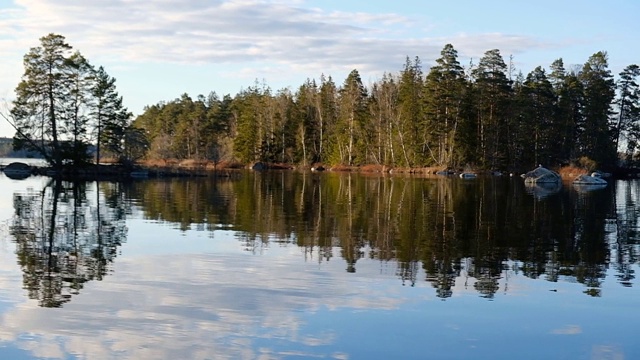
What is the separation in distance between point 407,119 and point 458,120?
8.06 m

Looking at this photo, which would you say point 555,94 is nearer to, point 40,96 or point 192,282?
point 40,96

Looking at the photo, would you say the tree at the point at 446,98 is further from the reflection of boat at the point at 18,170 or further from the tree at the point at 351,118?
the reflection of boat at the point at 18,170

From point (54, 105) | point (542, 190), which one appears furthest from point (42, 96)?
point (542, 190)

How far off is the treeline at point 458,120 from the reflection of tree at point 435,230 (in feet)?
159

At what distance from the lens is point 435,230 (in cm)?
2312

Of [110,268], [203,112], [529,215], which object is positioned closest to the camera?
[110,268]

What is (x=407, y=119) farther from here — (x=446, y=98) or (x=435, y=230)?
(x=435, y=230)

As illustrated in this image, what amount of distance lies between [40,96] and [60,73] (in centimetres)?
263

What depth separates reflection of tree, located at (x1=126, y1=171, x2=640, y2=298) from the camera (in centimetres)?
1596

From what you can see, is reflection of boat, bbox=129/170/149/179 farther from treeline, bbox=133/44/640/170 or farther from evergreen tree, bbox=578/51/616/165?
evergreen tree, bbox=578/51/616/165

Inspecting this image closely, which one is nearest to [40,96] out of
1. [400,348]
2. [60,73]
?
[60,73]

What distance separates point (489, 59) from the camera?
86.0 meters

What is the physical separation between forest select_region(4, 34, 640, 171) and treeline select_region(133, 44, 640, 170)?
15cm

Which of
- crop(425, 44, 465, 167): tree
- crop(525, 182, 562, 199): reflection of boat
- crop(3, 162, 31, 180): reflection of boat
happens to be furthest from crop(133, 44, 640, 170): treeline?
crop(3, 162, 31, 180): reflection of boat
